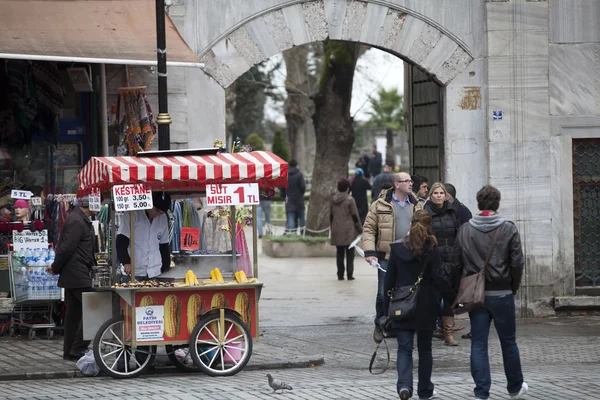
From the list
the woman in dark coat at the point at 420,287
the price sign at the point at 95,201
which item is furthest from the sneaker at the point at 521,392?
the price sign at the point at 95,201

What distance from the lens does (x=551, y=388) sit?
9.28 m

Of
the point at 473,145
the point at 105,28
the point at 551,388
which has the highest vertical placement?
the point at 105,28

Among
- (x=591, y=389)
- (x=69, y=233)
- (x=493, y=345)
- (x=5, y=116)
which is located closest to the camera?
(x=591, y=389)

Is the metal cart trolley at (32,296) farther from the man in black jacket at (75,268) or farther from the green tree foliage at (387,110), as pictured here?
the green tree foliage at (387,110)

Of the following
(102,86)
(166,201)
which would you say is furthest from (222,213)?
(102,86)

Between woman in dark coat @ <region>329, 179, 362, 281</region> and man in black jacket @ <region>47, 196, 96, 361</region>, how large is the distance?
7447mm

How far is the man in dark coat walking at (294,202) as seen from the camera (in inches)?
979

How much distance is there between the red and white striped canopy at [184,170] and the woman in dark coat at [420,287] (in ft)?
6.84

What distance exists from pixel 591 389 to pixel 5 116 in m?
8.17

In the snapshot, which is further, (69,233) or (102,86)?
(102,86)

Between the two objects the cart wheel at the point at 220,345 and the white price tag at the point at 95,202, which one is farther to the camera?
the white price tag at the point at 95,202

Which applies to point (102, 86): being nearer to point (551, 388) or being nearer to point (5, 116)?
point (5, 116)

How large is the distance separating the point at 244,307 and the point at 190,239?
1297mm

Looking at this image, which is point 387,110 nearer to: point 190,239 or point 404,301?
point 190,239
